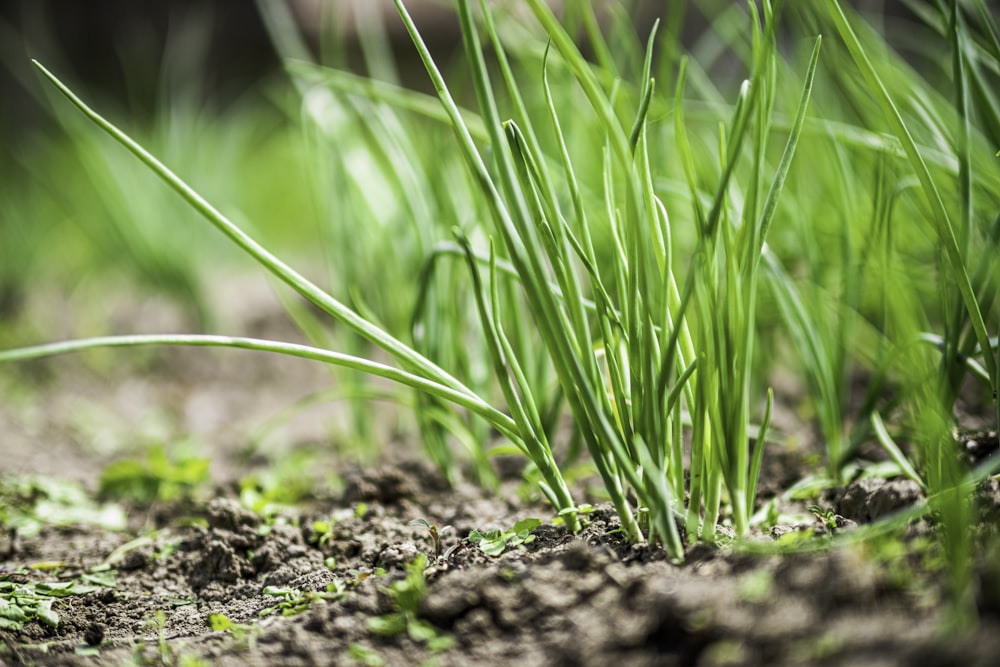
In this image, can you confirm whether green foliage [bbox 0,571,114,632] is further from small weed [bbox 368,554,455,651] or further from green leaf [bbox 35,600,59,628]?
small weed [bbox 368,554,455,651]

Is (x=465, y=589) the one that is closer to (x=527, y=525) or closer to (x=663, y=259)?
(x=527, y=525)

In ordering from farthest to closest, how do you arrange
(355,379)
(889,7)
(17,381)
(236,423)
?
1. (889,7)
2. (17,381)
3. (236,423)
4. (355,379)

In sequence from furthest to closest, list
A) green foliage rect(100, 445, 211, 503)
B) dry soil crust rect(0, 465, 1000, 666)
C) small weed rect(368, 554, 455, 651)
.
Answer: green foliage rect(100, 445, 211, 503)
small weed rect(368, 554, 455, 651)
dry soil crust rect(0, 465, 1000, 666)

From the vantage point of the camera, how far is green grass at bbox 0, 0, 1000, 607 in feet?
2.31

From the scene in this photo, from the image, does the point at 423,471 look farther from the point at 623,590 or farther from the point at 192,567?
the point at 623,590

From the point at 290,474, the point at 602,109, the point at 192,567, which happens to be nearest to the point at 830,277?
the point at 602,109

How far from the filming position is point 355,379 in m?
1.41

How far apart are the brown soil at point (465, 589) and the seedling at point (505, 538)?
0.05 ft

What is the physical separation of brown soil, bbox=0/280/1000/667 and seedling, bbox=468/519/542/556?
2cm

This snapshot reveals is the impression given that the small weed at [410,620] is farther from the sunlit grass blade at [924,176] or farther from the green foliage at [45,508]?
the green foliage at [45,508]

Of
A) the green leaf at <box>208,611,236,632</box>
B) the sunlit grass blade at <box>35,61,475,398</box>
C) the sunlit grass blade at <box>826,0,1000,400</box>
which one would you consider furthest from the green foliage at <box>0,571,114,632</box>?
the sunlit grass blade at <box>826,0,1000,400</box>

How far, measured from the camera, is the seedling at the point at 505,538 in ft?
2.62

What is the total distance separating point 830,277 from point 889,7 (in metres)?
3.26

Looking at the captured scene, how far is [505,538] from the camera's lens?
814 millimetres
